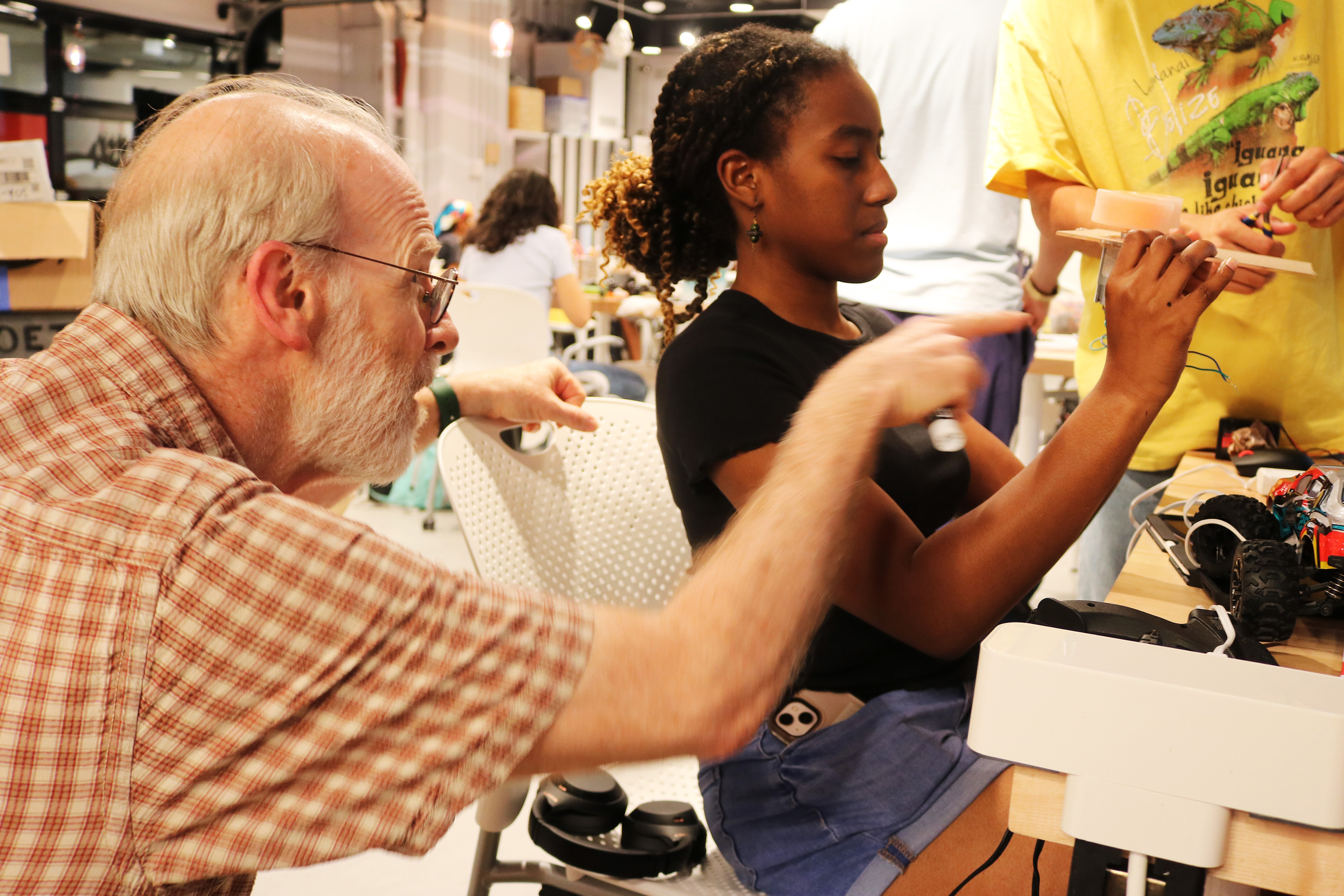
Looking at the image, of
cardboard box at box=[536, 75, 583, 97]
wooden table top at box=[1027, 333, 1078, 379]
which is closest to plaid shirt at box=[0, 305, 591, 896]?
wooden table top at box=[1027, 333, 1078, 379]

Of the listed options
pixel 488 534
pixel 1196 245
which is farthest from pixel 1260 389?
pixel 488 534

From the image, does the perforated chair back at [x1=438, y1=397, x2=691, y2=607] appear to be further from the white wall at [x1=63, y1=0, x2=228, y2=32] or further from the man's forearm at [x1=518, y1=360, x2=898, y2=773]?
the white wall at [x1=63, y1=0, x2=228, y2=32]

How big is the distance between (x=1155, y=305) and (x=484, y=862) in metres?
1.05

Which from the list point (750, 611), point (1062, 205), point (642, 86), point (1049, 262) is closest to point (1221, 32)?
point (1062, 205)

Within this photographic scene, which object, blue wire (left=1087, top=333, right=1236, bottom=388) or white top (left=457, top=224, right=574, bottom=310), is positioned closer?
blue wire (left=1087, top=333, right=1236, bottom=388)

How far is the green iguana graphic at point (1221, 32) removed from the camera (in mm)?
1396

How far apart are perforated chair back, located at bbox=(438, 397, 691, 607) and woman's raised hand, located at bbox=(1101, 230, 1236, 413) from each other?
67cm

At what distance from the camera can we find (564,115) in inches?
410

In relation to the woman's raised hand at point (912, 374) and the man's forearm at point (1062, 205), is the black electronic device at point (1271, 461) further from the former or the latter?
the woman's raised hand at point (912, 374)

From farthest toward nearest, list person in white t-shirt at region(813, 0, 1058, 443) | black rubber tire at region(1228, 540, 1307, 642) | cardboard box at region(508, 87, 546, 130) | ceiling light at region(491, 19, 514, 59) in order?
cardboard box at region(508, 87, 546, 130), ceiling light at region(491, 19, 514, 59), person in white t-shirt at region(813, 0, 1058, 443), black rubber tire at region(1228, 540, 1307, 642)

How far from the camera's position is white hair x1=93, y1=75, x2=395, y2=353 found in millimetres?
833

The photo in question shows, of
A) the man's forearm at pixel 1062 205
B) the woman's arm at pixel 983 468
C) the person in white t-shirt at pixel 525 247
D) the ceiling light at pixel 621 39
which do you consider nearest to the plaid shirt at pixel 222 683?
the woman's arm at pixel 983 468

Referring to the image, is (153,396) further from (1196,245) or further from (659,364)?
(1196,245)

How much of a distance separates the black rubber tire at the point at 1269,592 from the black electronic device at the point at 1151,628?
73mm
